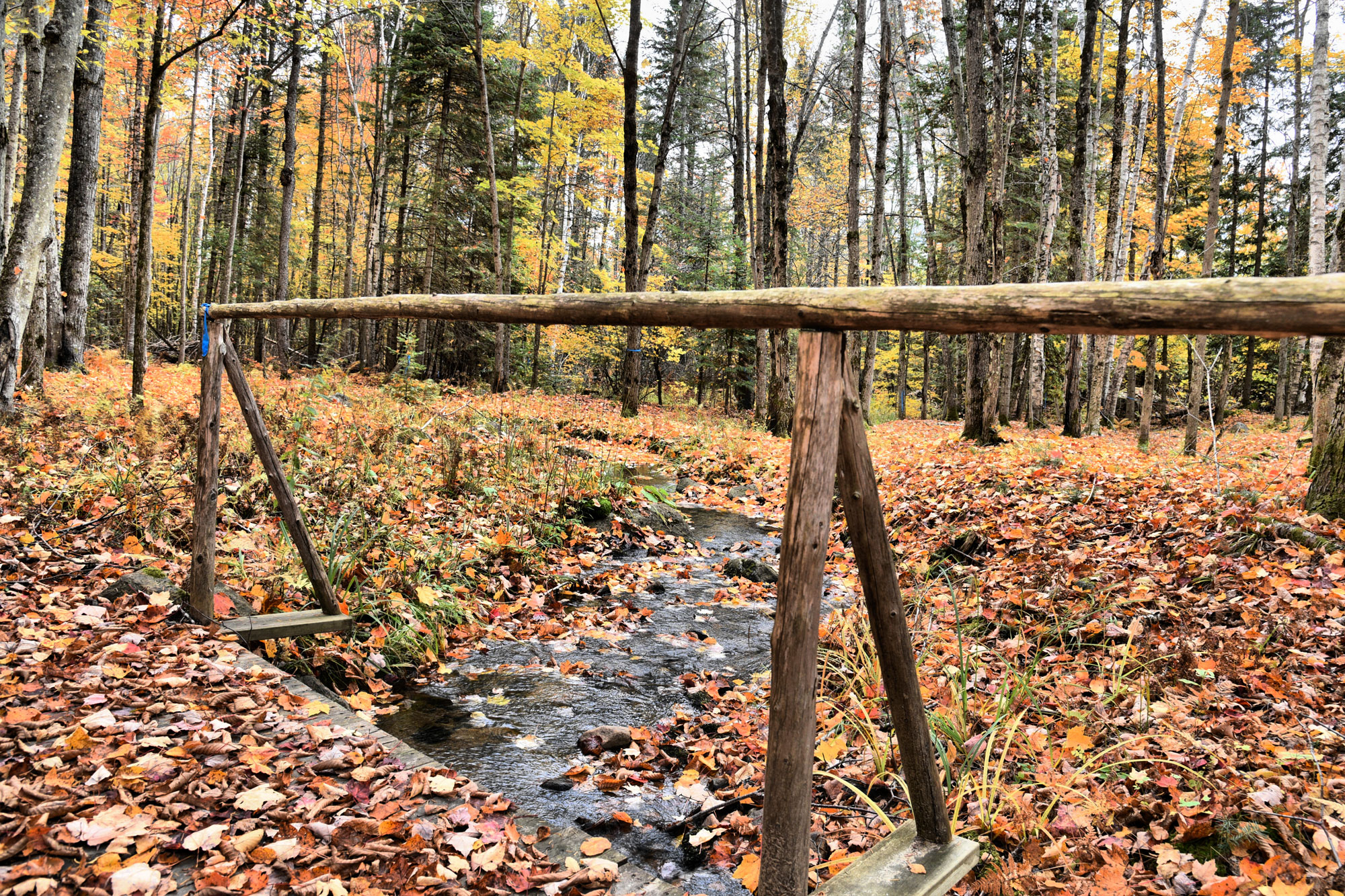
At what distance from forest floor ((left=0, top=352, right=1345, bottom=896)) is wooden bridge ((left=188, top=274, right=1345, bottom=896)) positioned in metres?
0.61

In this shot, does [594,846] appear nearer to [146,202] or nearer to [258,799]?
[258,799]

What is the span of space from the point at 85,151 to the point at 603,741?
1290cm

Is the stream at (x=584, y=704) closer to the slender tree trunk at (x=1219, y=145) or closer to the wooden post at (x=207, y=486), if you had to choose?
the wooden post at (x=207, y=486)

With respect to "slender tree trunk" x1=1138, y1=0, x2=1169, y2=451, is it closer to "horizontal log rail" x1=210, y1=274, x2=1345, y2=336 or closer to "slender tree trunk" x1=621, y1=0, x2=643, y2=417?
"slender tree trunk" x1=621, y1=0, x2=643, y2=417

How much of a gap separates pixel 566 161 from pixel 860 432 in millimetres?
21987

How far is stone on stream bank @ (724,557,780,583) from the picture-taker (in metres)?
6.72

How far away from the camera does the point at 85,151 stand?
10.8 meters

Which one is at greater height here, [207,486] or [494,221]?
[494,221]

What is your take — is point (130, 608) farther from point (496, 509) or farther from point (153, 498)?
point (496, 509)

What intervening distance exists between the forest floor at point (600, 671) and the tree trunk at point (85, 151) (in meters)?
4.43

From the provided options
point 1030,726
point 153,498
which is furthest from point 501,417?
point 1030,726

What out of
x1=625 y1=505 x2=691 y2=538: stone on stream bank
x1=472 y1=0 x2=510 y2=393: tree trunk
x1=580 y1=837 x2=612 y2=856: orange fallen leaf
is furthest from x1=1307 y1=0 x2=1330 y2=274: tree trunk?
x1=472 y1=0 x2=510 y2=393: tree trunk

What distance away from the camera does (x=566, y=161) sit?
21.9 m

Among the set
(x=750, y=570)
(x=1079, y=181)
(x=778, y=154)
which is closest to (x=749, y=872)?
(x=750, y=570)
